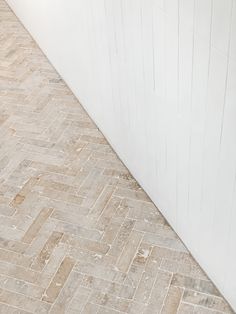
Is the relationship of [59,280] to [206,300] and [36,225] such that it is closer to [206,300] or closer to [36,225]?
[36,225]

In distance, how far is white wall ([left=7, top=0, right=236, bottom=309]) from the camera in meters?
1.82

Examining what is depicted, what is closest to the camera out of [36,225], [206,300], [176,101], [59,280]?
[176,101]

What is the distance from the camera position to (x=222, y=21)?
1.65 m

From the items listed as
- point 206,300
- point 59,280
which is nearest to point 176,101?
point 206,300

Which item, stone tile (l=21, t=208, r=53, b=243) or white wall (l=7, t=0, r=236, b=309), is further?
stone tile (l=21, t=208, r=53, b=243)

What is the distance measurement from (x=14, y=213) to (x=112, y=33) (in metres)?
1.39

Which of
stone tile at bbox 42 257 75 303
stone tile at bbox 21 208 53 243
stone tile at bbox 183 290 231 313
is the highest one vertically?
stone tile at bbox 183 290 231 313

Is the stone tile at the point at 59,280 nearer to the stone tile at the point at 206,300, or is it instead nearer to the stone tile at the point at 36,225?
the stone tile at the point at 36,225

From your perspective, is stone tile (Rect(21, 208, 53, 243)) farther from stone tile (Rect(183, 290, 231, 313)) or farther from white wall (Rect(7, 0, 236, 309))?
stone tile (Rect(183, 290, 231, 313))

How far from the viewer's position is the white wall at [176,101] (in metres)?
1.82

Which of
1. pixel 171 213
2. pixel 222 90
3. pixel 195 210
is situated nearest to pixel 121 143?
pixel 171 213

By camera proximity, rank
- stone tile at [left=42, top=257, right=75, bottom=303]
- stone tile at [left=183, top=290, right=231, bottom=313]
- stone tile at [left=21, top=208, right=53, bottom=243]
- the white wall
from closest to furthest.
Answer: the white wall, stone tile at [left=183, top=290, right=231, bottom=313], stone tile at [left=42, top=257, right=75, bottom=303], stone tile at [left=21, top=208, right=53, bottom=243]

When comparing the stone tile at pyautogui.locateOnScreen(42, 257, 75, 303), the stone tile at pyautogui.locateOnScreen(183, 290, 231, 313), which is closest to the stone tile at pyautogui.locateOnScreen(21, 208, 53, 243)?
the stone tile at pyautogui.locateOnScreen(42, 257, 75, 303)

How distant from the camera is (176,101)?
7.30 feet
